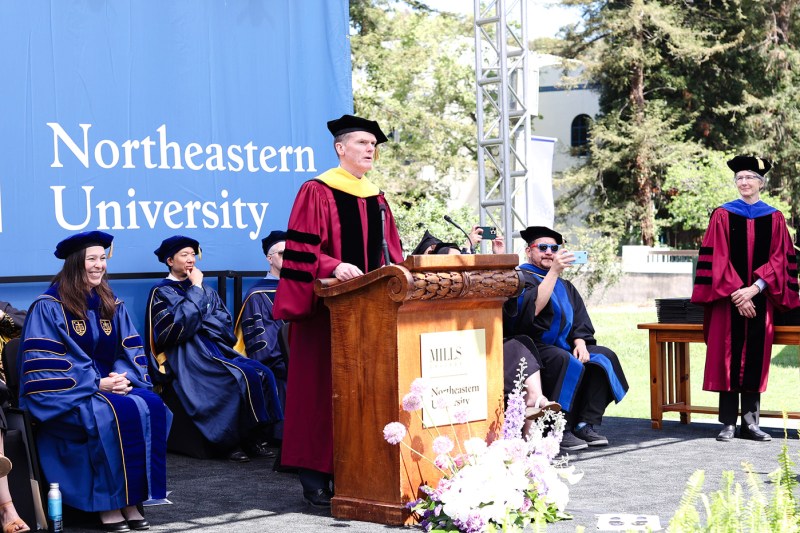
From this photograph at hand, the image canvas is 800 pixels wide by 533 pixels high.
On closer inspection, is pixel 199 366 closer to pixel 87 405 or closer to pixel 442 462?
pixel 87 405

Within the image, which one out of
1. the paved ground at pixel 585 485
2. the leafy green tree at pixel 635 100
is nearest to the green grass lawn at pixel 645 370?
the paved ground at pixel 585 485

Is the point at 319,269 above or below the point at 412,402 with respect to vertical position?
above

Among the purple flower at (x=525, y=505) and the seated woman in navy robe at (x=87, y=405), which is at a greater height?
the seated woman in navy robe at (x=87, y=405)

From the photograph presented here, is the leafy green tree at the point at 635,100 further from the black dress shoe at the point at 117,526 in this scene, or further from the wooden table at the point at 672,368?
the black dress shoe at the point at 117,526

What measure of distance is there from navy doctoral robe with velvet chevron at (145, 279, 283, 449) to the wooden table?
2.69 metres

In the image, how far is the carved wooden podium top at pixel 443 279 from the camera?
4.22 meters

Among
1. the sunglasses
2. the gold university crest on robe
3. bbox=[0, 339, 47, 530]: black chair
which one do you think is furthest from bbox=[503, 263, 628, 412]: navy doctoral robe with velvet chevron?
bbox=[0, 339, 47, 530]: black chair

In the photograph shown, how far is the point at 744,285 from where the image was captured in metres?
7.09

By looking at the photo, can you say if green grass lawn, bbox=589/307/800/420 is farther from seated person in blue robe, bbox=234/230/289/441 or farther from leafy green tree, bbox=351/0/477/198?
leafy green tree, bbox=351/0/477/198

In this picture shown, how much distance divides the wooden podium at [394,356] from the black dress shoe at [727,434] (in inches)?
110

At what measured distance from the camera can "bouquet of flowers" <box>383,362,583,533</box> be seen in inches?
161

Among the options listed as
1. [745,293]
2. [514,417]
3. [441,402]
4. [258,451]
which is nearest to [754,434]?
[745,293]

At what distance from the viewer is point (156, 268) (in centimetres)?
696

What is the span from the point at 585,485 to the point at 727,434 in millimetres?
1936
